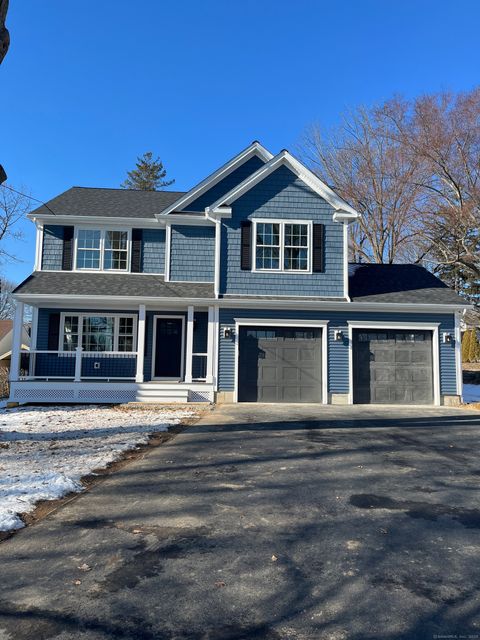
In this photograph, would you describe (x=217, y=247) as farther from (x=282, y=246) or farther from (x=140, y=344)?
(x=140, y=344)

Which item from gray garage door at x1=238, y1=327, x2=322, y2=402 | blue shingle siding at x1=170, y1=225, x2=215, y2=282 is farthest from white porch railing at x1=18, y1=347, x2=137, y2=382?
gray garage door at x1=238, y1=327, x2=322, y2=402

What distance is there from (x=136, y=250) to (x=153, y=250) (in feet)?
1.84

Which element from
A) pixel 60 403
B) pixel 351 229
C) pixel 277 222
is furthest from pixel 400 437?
pixel 351 229

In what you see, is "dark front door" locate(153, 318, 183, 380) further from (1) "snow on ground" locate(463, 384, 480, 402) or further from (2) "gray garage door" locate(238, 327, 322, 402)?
(1) "snow on ground" locate(463, 384, 480, 402)

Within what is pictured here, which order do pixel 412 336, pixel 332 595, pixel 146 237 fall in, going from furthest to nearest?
pixel 146 237
pixel 412 336
pixel 332 595

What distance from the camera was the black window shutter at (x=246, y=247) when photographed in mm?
13984

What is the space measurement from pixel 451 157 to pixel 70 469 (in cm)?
2006

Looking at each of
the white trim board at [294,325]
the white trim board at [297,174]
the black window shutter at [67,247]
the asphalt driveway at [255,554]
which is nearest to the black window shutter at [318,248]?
the white trim board at [297,174]

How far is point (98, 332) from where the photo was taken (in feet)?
48.1

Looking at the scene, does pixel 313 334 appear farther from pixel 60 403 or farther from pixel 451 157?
pixel 451 157

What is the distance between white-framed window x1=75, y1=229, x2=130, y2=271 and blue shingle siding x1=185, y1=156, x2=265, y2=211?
2587 millimetres

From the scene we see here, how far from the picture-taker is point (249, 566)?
10.7 ft

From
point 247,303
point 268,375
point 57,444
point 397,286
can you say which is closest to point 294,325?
point 247,303

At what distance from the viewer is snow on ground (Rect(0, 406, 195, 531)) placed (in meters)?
4.83
